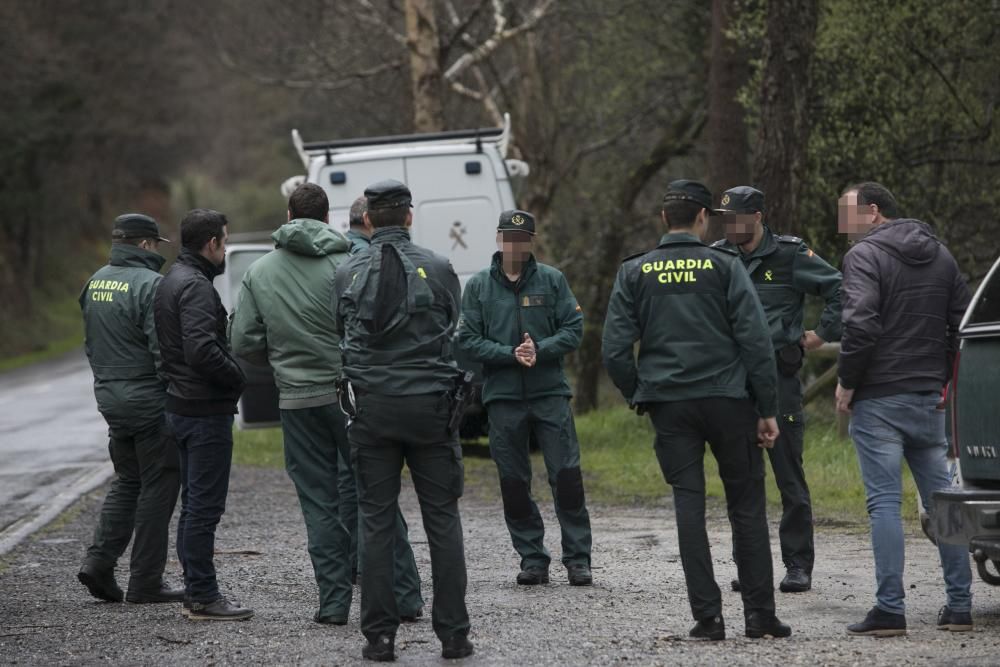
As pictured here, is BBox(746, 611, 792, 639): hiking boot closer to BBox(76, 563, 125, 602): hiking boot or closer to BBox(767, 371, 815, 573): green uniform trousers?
BBox(767, 371, 815, 573): green uniform trousers

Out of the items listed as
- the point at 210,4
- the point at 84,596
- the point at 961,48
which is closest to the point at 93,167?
the point at 210,4

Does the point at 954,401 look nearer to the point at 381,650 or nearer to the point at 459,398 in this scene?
the point at 459,398

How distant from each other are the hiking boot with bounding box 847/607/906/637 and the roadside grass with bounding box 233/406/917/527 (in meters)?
3.94

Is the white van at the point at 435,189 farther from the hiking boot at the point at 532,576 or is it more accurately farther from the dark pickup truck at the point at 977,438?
the dark pickup truck at the point at 977,438

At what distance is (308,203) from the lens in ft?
23.9

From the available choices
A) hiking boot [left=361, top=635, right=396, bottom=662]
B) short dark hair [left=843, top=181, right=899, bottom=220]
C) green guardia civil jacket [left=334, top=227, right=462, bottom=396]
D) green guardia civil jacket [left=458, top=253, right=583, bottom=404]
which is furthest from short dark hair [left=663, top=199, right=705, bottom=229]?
hiking boot [left=361, top=635, right=396, bottom=662]

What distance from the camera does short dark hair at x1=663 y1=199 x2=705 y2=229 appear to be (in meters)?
6.52

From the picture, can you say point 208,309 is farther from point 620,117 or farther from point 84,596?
point 620,117

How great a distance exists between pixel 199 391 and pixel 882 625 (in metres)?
3.43

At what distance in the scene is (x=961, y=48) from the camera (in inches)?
638

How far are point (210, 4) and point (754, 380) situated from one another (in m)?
29.0

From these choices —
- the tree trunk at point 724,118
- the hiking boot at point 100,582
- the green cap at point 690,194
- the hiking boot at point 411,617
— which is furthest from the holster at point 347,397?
the tree trunk at point 724,118

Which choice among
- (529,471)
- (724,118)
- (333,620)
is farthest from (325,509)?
(724,118)

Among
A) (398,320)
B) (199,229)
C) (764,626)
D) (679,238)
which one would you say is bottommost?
(764,626)
